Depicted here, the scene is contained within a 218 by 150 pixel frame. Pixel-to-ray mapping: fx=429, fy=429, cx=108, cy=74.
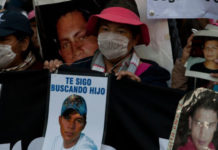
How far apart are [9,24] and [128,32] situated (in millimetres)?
1085

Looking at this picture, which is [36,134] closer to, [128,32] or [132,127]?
[132,127]

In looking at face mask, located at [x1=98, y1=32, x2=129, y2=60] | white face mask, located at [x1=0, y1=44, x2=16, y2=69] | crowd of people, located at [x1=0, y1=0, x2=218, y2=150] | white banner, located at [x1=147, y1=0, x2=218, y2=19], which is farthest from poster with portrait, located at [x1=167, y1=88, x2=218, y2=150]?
white face mask, located at [x1=0, y1=44, x2=16, y2=69]

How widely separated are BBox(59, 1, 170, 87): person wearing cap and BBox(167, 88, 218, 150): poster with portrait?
2.29ft

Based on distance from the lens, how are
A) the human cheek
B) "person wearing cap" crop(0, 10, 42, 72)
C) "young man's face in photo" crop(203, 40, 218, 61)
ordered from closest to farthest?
"young man's face in photo" crop(203, 40, 218, 61) < "person wearing cap" crop(0, 10, 42, 72) < the human cheek

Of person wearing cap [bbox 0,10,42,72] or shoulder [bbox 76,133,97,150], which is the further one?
person wearing cap [bbox 0,10,42,72]

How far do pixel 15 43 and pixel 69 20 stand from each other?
0.58m

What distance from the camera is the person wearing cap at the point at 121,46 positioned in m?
3.52

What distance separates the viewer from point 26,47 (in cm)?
399

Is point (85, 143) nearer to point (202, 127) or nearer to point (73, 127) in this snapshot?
point (73, 127)

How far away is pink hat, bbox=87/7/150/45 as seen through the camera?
352 cm

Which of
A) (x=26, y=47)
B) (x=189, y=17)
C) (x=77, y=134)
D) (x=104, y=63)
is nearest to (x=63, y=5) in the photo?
(x=26, y=47)

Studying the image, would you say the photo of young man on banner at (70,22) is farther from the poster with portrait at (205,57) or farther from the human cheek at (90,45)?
A: the poster with portrait at (205,57)

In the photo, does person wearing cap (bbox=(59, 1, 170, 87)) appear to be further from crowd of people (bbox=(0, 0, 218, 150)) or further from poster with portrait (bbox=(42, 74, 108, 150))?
poster with portrait (bbox=(42, 74, 108, 150))

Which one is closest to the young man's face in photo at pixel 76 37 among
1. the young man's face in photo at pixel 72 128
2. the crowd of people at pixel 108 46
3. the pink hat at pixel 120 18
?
the crowd of people at pixel 108 46
